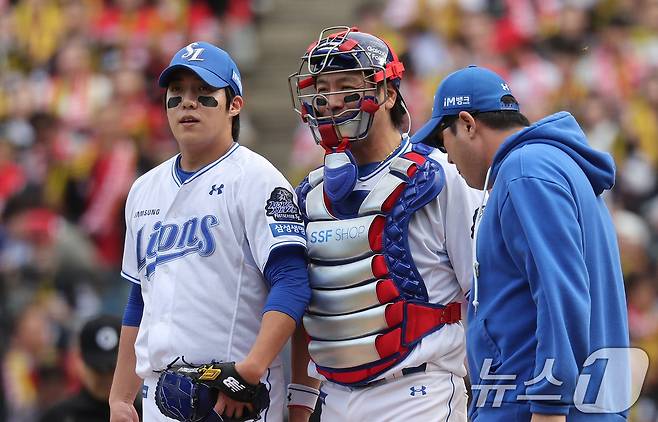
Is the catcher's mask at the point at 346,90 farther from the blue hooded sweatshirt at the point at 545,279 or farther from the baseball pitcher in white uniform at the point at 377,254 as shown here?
the blue hooded sweatshirt at the point at 545,279

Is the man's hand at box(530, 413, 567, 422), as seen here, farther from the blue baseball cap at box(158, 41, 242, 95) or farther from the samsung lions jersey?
the blue baseball cap at box(158, 41, 242, 95)

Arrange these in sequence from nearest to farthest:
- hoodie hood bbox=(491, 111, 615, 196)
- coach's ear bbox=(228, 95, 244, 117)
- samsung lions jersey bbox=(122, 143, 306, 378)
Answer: hoodie hood bbox=(491, 111, 615, 196)
samsung lions jersey bbox=(122, 143, 306, 378)
coach's ear bbox=(228, 95, 244, 117)

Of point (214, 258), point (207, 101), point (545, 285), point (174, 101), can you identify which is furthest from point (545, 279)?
point (174, 101)

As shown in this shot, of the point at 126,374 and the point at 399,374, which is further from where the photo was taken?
the point at 126,374

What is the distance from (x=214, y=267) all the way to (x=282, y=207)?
13.3 inches

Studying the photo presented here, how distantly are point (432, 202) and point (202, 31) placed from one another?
8.91m

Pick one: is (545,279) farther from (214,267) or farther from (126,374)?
(126,374)

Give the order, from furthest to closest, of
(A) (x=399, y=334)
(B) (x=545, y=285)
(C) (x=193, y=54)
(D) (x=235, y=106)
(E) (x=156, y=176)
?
(E) (x=156, y=176) → (D) (x=235, y=106) → (C) (x=193, y=54) → (A) (x=399, y=334) → (B) (x=545, y=285)

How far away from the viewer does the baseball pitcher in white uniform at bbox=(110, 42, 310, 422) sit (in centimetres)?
454

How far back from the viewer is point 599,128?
432 inches

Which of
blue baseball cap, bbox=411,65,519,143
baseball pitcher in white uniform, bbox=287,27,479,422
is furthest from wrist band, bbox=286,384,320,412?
blue baseball cap, bbox=411,65,519,143

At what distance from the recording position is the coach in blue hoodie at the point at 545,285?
3.77 metres

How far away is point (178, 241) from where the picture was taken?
480 cm

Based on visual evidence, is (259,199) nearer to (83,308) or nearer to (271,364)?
(271,364)
